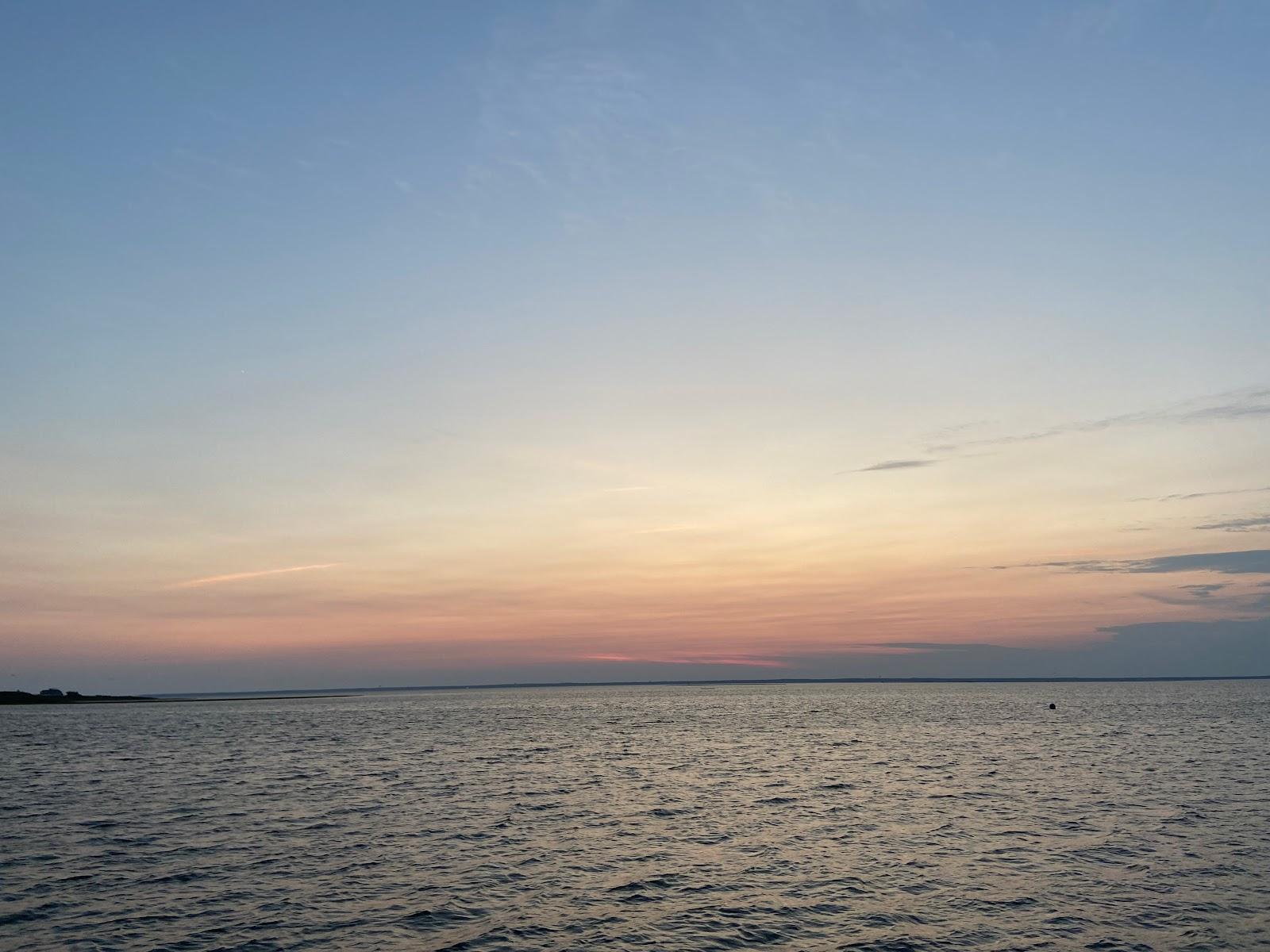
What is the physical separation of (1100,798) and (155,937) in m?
48.7

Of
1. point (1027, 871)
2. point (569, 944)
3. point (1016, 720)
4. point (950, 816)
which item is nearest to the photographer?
point (569, 944)

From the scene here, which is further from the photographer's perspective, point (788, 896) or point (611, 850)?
point (611, 850)

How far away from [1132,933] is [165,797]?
A: 178ft

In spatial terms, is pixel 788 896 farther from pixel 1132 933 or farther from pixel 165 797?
pixel 165 797

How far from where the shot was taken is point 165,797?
56875 mm

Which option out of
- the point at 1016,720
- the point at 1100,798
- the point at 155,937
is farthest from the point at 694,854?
the point at 1016,720

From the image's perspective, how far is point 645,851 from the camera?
129 ft

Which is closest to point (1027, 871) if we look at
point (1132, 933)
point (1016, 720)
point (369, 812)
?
point (1132, 933)

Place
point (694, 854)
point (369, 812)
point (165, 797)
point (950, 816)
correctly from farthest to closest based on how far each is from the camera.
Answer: point (165, 797), point (369, 812), point (950, 816), point (694, 854)

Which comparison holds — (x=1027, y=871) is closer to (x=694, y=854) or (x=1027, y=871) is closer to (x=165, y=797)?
(x=694, y=854)

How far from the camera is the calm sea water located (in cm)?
2748

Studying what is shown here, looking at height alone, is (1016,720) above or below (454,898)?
below

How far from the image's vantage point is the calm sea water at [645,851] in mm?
27484

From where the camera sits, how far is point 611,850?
129ft
